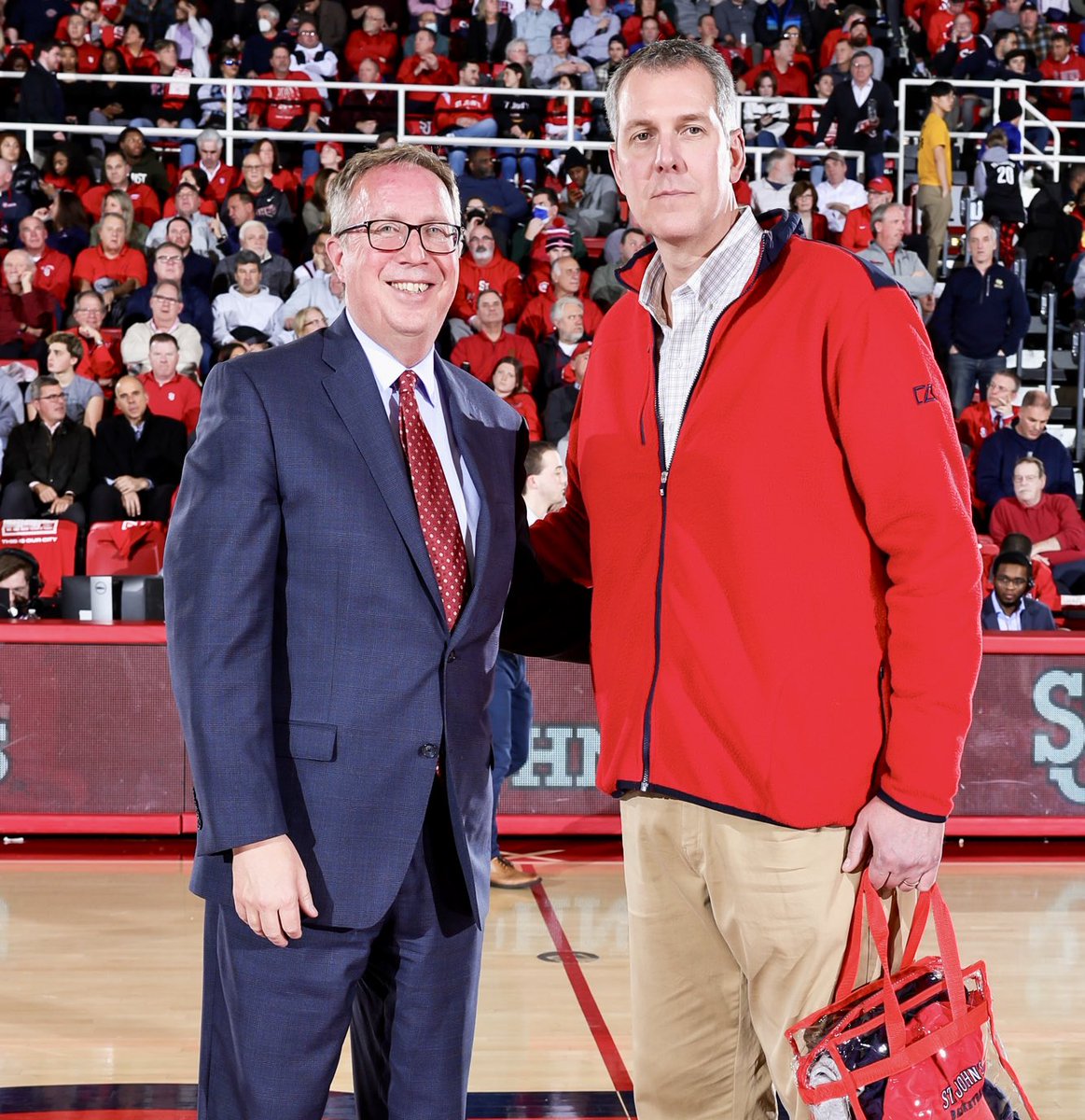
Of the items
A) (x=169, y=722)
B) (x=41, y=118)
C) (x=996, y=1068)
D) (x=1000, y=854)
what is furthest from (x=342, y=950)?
(x=41, y=118)

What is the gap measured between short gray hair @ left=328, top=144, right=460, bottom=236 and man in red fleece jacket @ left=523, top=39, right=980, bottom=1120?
0.30 m

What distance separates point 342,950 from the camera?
2.29 metres

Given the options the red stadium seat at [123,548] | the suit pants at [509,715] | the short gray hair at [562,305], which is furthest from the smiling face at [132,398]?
the suit pants at [509,715]

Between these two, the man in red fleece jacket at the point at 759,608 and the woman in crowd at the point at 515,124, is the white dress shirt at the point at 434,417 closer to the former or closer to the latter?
the man in red fleece jacket at the point at 759,608

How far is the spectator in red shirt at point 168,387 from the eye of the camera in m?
8.98

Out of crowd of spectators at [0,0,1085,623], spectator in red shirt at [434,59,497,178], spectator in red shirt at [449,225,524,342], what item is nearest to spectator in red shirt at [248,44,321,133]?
crowd of spectators at [0,0,1085,623]

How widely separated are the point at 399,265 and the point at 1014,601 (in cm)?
549

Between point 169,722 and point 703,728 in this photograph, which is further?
point 169,722

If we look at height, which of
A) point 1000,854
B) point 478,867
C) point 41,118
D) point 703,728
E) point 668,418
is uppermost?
point 41,118

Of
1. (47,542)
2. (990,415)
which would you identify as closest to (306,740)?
(47,542)

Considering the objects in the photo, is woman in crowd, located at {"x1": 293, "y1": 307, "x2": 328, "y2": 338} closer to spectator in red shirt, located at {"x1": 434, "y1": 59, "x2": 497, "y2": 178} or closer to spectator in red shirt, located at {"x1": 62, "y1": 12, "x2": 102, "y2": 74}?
spectator in red shirt, located at {"x1": 434, "y1": 59, "x2": 497, "y2": 178}

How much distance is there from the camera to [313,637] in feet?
7.48

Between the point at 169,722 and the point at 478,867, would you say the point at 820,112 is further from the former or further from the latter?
the point at 478,867

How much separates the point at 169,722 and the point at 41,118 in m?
7.52
